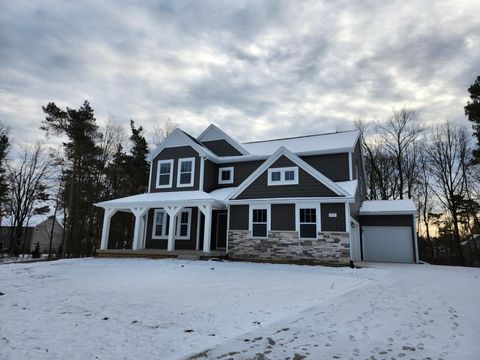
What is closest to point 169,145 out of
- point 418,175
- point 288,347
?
point 288,347

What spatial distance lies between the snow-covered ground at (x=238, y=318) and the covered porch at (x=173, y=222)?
20.9ft

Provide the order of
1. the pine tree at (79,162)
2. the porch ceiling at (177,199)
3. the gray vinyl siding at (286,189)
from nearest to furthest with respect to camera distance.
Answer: the gray vinyl siding at (286,189) < the porch ceiling at (177,199) < the pine tree at (79,162)

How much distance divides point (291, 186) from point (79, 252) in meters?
22.3

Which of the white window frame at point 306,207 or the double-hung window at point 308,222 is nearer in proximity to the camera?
the white window frame at point 306,207

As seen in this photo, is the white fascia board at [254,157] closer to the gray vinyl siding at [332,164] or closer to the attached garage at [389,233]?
the gray vinyl siding at [332,164]

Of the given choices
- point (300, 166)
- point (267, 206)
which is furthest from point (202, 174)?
point (300, 166)

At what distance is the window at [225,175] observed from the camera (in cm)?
1938

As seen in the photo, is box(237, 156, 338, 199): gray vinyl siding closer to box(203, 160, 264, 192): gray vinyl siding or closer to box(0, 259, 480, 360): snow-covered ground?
box(203, 160, 264, 192): gray vinyl siding

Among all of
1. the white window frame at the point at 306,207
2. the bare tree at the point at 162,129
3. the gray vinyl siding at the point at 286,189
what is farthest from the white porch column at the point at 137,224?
the bare tree at the point at 162,129

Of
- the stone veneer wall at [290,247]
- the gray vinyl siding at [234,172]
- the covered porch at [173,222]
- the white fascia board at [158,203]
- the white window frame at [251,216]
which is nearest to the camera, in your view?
the stone veneer wall at [290,247]

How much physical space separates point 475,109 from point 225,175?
1612cm

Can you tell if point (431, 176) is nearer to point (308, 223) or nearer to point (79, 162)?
point (308, 223)

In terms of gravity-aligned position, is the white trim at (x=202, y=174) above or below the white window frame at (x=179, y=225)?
above

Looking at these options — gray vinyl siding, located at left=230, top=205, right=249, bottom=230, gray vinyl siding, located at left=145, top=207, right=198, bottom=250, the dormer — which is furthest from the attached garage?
gray vinyl siding, located at left=145, top=207, right=198, bottom=250
